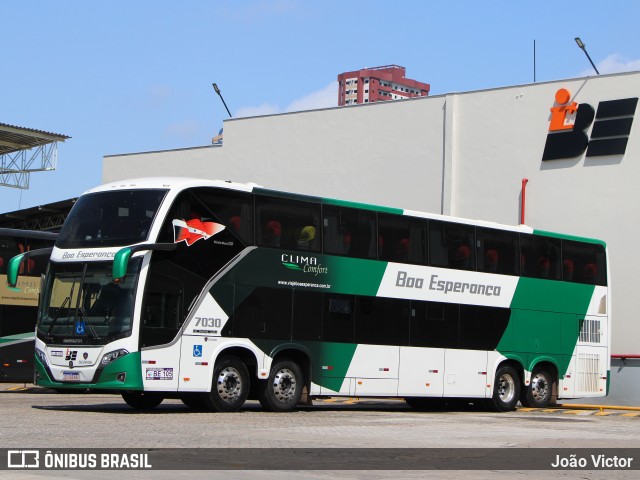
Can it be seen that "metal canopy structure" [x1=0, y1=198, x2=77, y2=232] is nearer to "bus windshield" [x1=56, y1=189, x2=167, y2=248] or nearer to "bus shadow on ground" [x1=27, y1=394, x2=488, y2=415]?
"bus shadow on ground" [x1=27, y1=394, x2=488, y2=415]

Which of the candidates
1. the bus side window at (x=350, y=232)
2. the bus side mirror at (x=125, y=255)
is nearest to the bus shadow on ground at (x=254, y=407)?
the bus side mirror at (x=125, y=255)

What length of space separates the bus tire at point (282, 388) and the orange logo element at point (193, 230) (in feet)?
9.91

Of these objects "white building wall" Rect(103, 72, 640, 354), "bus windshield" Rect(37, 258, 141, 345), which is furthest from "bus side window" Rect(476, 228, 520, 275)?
"bus windshield" Rect(37, 258, 141, 345)

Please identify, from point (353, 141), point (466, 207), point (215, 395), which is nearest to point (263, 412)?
point (215, 395)

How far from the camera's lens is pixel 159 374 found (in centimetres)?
1869

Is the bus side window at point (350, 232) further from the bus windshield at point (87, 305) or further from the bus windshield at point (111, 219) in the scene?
the bus windshield at point (87, 305)

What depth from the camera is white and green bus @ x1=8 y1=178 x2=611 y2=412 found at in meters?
18.7

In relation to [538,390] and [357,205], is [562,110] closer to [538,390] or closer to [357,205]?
[538,390]

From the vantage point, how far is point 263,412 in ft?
67.2

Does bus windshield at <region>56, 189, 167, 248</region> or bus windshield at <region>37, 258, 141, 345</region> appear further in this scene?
bus windshield at <region>56, 189, 167, 248</region>

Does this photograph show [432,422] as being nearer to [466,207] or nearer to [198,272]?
[198,272]

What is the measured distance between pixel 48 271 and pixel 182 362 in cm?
288

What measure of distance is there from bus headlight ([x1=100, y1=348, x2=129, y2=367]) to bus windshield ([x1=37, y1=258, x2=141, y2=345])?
0.75ft

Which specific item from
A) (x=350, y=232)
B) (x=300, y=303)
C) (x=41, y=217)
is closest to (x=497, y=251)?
(x=350, y=232)
